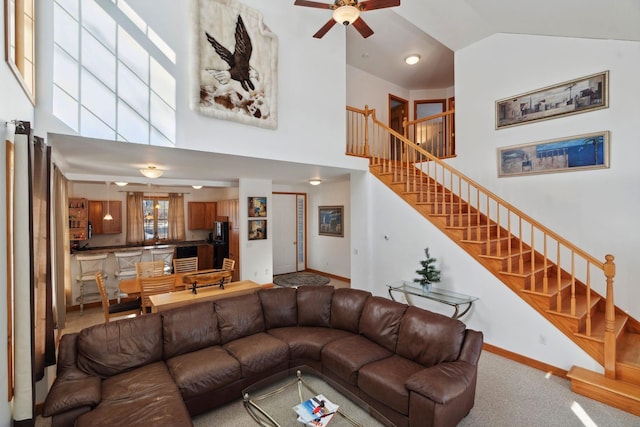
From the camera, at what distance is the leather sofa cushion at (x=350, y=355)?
9.07 feet

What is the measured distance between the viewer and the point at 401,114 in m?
8.20

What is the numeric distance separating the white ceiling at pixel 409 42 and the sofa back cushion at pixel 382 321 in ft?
8.53

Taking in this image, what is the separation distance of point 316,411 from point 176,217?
8008mm

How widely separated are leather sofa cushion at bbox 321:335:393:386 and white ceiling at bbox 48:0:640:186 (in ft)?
9.21

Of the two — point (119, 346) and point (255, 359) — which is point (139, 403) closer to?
point (119, 346)

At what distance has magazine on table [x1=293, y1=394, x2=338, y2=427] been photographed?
2.03 m

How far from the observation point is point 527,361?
3.51 meters

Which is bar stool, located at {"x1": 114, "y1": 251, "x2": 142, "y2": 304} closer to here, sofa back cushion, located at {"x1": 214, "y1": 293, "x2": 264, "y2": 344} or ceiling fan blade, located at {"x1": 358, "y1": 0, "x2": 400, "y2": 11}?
sofa back cushion, located at {"x1": 214, "y1": 293, "x2": 264, "y2": 344}

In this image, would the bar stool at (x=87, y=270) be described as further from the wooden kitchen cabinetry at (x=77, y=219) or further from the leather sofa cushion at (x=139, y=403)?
the leather sofa cushion at (x=139, y=403)

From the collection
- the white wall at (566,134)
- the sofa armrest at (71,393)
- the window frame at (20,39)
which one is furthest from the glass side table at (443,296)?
the window frame at (20,39)

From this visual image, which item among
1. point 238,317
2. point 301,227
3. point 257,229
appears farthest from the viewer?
point 301,227

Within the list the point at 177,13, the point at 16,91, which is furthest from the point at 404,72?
the point at 16,91

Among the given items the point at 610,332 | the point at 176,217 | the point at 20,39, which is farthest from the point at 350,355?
the point at 176,217

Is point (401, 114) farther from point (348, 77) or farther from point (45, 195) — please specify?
point (45, 195)
